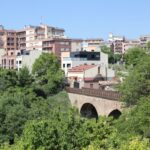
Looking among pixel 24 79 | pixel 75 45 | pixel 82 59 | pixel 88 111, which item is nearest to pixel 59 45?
pixel 75 45

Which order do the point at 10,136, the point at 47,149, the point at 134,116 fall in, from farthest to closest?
the point at 10,136 → the point at 134,116 → the point at 47,149

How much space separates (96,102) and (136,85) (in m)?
11.6

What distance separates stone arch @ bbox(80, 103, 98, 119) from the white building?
2108 cm

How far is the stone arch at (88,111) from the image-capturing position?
45.9 m

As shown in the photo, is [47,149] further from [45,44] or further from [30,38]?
[30,38]

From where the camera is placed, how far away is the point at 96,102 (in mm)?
43562

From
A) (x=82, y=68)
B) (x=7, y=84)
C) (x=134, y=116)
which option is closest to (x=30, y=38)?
(x=82, y=68)

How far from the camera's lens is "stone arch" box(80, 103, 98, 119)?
1807 inches

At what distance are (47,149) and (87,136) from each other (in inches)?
67.5

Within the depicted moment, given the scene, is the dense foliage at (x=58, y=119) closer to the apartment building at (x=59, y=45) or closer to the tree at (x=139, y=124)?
the tree at (x=139, y=124)

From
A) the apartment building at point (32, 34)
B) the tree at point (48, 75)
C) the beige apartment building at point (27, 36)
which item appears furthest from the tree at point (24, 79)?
the apartment building at point (32, 34)

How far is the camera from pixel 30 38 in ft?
303

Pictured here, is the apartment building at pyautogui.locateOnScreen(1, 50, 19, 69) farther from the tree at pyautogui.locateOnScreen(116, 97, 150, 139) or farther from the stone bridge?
the tree at pyautogui.locateOnScreen(116, 97, 150, 139)

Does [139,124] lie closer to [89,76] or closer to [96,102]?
[96,102]
